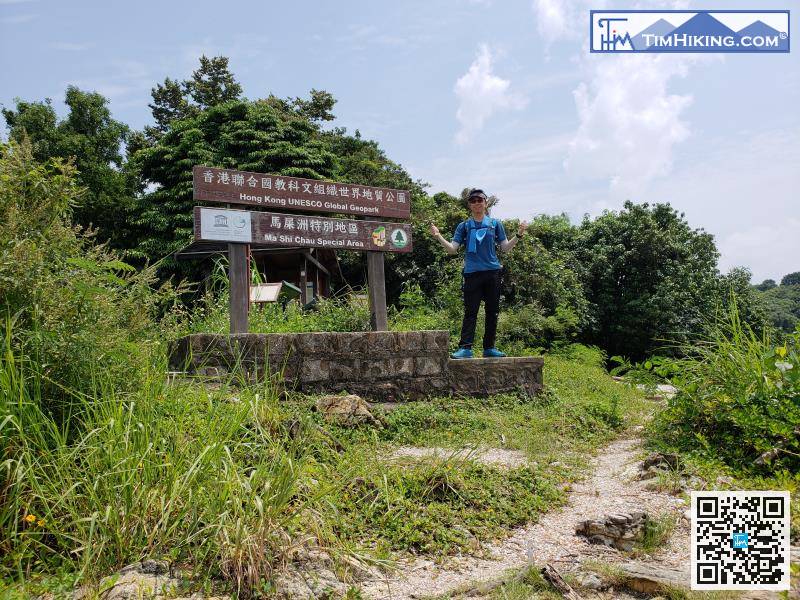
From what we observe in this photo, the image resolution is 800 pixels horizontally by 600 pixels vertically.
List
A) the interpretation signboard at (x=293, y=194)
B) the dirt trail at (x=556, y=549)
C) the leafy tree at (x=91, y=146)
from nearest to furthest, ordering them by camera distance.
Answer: the dirt trail at (x=556, y=549) → the interpretation signboard at (x=293, y=194) → the leafy tree at (x=91, y=146)

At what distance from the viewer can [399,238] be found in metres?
8.42

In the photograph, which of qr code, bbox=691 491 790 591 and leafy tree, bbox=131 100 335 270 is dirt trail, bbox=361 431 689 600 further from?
leafy tree, bbox=131 100 335 270

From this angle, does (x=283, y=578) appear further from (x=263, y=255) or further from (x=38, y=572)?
(x=263, y=255)

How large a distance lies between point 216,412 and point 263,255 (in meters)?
15.4

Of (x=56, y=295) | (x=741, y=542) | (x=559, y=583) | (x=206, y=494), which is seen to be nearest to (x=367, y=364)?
(x=56, y=295)

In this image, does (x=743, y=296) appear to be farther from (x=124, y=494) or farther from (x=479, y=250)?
(x=124, y=494)

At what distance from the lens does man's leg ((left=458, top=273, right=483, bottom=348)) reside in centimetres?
746

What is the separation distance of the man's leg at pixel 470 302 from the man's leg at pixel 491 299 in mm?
96

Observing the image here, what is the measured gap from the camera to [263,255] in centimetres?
1855

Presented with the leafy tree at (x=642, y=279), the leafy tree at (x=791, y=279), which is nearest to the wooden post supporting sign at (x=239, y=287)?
the leafy tree at (x=642, y=279)

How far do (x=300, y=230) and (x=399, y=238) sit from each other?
4.98ft

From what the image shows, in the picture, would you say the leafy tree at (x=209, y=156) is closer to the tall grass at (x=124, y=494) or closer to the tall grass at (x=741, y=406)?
the tall grass at (x=741, y=406)

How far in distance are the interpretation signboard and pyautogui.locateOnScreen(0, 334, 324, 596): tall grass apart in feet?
12.7

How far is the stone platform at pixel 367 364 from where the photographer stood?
21.3 ft
